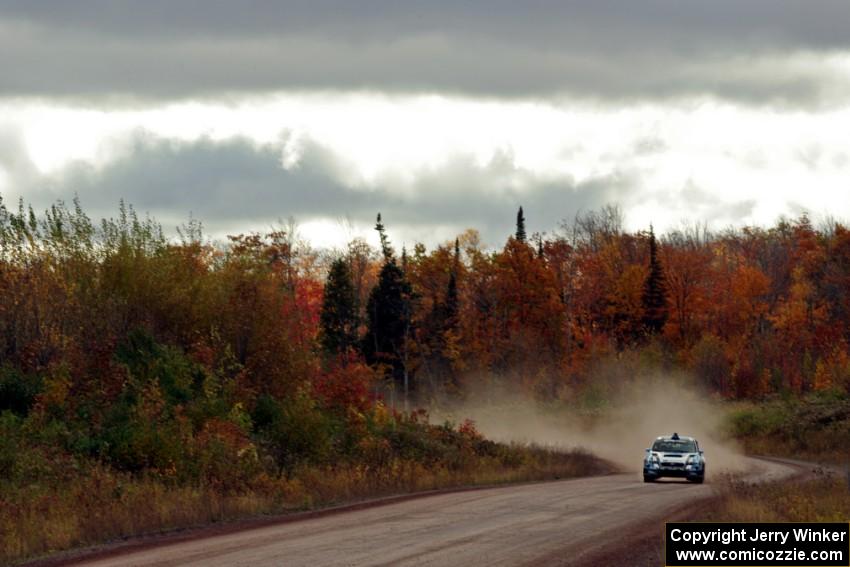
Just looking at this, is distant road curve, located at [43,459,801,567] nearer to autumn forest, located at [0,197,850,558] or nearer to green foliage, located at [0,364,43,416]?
autumn forest, located at [0,197,850,558]

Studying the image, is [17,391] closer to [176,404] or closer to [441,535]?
[176,404]

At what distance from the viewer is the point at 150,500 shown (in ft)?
83.8

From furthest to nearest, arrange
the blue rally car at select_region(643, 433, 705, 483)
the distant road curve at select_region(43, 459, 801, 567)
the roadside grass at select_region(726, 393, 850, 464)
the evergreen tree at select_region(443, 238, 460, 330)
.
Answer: the evergreen tree at select_region(443, 238, 460, 330), the roadside grass at select_region(726, 393, 850, 464), the blue rally car at select_region(643, 433, 705, 483), the distant road curve at select_region(43, 459, 801, 567)

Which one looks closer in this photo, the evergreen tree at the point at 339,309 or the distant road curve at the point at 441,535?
the distant road curve at the point at 441,535

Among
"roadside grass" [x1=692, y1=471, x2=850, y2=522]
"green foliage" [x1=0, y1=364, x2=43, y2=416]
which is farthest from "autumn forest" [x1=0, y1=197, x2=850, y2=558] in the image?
"roadside grass" [x1=692, y1=471, x2=850, y2=522]

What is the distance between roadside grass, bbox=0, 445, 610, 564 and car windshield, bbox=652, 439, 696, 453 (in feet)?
27.5

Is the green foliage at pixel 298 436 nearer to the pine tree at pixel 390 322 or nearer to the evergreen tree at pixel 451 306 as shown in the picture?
the pine tree at pixel 390 322

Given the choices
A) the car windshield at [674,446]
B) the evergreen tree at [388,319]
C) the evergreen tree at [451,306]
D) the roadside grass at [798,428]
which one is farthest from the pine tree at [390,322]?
the car windshield at [674,446]

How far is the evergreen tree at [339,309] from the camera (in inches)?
4237

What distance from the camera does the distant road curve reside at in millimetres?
19172

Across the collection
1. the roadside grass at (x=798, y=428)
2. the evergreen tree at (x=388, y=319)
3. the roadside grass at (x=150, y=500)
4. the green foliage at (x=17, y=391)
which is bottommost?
the roadside grass at (x=798, y=428)

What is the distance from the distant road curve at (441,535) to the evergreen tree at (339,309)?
74.6 metres

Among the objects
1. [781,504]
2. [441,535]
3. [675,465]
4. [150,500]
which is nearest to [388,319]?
[675,465]

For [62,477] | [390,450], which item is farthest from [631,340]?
[62,477]
